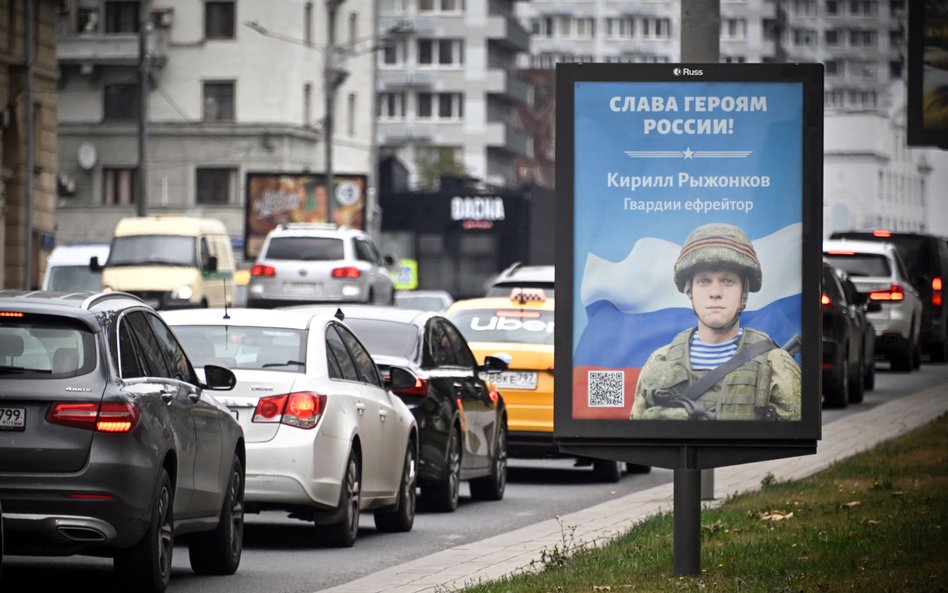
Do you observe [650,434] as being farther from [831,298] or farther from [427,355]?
[831,298]

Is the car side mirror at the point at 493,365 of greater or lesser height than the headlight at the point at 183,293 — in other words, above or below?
below

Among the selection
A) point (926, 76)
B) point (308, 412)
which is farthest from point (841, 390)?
point (308, 412)

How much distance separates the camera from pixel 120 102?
8406 centimetres

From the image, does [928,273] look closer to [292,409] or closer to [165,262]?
[165,262]

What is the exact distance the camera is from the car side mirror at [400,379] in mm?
15181

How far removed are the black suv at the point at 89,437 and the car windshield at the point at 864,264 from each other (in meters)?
24.2

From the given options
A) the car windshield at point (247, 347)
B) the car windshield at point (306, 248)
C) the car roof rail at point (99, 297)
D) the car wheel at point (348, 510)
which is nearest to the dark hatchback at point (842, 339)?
the car windshield at point (306, 248)

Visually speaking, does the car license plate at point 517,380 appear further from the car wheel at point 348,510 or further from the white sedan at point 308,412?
the car wheel at point 348,510

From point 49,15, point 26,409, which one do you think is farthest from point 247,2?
point 26,409

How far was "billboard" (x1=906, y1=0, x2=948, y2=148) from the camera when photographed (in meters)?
20.7

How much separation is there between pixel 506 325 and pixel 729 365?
1038cm

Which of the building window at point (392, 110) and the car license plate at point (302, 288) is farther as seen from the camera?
the building window at point (392, 110)

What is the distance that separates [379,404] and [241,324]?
1.14 meters

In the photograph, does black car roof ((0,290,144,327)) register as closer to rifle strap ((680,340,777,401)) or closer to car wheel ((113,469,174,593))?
car wheel ((113,469,174,593))
